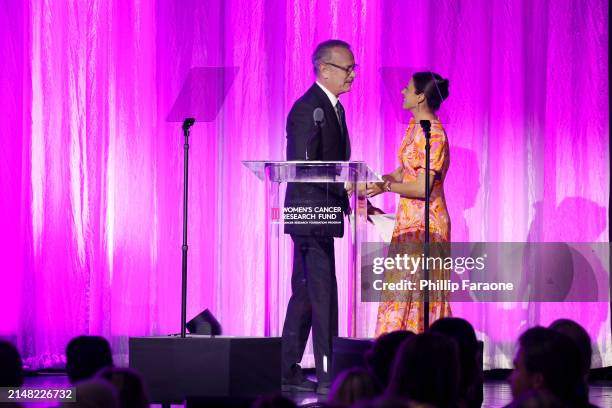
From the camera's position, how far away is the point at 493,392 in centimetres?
579

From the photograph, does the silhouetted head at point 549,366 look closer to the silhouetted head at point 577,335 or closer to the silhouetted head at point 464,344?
the silhouetted head at point 464,344

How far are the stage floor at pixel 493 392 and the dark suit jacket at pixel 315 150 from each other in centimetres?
83

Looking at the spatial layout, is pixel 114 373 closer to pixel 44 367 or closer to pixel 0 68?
pixel 44 367

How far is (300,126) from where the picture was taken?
5059mm

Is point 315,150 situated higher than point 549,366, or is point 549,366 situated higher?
point 315,150

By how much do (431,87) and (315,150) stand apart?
1.42 m

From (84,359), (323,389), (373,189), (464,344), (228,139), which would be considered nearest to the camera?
(464,344)

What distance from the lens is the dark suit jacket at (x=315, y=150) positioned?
4652 mm

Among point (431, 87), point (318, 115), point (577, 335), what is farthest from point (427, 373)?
point (431, 87)

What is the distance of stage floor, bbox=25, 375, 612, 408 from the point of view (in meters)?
4.74

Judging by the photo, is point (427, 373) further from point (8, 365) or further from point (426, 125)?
point (426, 125)

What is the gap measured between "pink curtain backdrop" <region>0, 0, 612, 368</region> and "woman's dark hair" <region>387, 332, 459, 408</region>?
413cm

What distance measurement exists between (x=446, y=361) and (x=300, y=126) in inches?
109

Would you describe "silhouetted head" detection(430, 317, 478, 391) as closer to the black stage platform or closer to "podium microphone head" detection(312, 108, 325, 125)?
the black stage platform
